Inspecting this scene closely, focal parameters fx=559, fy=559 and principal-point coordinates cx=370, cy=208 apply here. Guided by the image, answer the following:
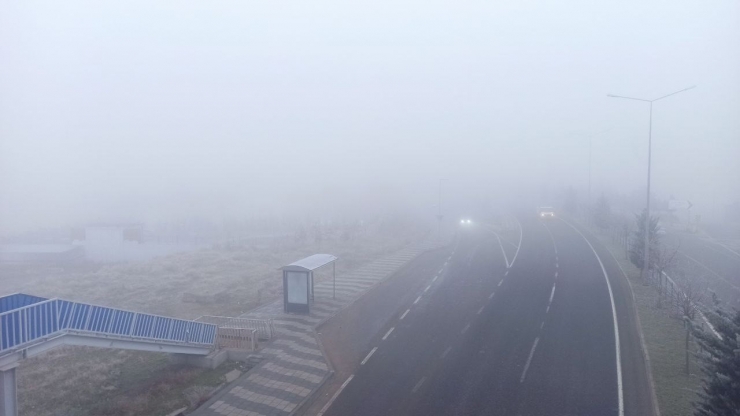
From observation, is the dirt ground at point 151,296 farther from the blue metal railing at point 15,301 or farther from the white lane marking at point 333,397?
the white lane marking at point 333,397

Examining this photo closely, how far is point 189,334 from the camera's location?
1436 centimetres

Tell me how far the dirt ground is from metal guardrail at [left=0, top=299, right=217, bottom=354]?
3.35 ft

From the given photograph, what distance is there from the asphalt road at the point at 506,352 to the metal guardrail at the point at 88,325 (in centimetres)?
446

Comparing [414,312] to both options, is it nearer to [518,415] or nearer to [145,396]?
[518,415]

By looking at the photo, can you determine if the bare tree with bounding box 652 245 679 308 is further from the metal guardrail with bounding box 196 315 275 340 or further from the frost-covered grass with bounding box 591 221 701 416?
the metal guardrail with bounding box 196 315 275 340

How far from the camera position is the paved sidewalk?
11.6 meters

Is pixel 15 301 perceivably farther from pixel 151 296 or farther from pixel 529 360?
pixel 151 296

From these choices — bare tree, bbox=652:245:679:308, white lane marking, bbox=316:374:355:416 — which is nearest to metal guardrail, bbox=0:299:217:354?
white lane marking, bbox=316:374:355:416

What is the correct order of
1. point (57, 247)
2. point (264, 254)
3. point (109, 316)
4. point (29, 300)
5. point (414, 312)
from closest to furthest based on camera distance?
point (29, 300) < point (109, 316) < point (414, 312) < point (264, 254) < point (57, 247)

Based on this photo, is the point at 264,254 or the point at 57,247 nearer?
the point at 264,254

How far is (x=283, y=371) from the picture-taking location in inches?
540

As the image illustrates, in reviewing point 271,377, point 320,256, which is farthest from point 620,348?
point 320,256

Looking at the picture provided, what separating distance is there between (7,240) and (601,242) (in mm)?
51638

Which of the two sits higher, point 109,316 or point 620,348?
point 109,316
